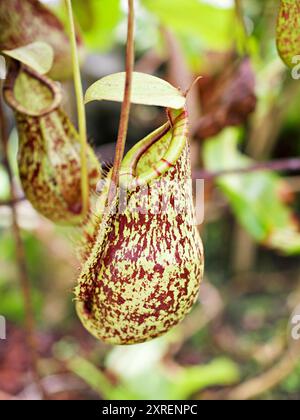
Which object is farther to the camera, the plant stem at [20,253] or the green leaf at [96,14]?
the green leaf at [96,14]

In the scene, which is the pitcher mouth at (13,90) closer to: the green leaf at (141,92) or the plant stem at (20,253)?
the plant stem at (20,253)

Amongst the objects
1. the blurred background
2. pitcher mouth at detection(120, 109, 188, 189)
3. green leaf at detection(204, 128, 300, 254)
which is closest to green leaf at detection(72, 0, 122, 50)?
the blurred background

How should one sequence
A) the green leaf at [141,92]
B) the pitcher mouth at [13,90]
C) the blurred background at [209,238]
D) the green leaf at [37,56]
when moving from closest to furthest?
the green leaf at [141,92], the green leaf at [37,56], the pitcher mouth at [13,90], the blurred background at [209,238]

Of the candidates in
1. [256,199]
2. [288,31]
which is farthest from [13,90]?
[256,199]

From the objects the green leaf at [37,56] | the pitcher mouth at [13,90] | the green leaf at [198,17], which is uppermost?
the green leaf at [198,17]

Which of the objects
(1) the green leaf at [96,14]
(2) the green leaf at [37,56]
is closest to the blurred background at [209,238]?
(1) the green leaf at [96,14]

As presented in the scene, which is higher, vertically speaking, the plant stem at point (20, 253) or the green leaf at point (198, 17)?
the green leaf at point (198, 17)

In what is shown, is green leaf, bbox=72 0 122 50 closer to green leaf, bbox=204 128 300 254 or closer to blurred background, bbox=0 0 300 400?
blurred background, bbox=0 0 300 400

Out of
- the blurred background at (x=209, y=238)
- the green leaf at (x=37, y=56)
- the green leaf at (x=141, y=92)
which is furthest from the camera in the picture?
the blurred background at (x=209, y=238)

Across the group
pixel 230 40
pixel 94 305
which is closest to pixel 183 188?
pixel 94 305
